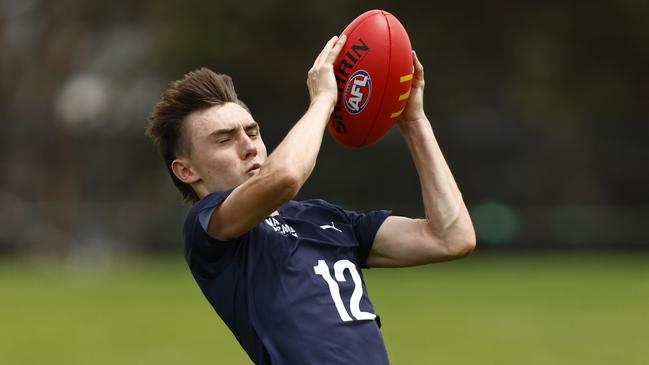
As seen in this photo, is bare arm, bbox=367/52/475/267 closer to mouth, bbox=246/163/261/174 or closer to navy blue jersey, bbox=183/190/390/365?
navy blue jersey, bbox=183/190/390/365

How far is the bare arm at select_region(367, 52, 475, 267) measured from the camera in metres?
4.91

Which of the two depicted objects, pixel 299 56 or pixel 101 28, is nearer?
pixel 299 56

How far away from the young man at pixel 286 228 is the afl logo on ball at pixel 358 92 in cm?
14

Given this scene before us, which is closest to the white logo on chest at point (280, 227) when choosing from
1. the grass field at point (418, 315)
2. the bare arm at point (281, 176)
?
the bare arm at point (281, 176)

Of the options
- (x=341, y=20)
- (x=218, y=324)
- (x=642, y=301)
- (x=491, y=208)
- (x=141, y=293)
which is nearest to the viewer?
(x=218, y=324)

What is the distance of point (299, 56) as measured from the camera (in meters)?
29.2

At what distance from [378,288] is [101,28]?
19.7 meters

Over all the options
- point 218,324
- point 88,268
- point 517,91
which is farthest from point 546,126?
point 218,324

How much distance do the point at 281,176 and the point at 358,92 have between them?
689 millimetres

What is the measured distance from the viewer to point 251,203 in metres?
4.24

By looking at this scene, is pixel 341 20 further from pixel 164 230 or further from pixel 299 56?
pixel 164 230

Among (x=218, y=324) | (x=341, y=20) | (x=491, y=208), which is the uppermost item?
(x=341, y=20)

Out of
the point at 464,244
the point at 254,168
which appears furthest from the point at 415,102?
the point at 254,168

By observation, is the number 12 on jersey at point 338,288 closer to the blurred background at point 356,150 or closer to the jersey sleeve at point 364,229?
the jersey sleeve at point 364,229
